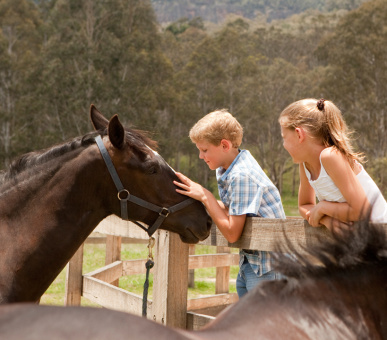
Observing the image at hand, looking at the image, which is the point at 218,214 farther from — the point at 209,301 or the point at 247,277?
the point at 209,301

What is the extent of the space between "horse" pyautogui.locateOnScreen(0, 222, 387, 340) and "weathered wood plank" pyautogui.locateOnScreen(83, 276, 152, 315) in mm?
2161

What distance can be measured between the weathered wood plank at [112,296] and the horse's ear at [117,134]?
119 cm

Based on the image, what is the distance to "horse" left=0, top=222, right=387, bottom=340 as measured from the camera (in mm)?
1077

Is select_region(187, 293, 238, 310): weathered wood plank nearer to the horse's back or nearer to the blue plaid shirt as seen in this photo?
the blue plaid shirt

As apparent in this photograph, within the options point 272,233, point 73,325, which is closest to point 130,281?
point 272,233

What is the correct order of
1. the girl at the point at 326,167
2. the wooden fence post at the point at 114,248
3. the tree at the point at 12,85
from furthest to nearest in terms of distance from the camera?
the tree at the point at 12,85 → the wooden fence post at the point at 114,248 → the girl at the point at 326,167

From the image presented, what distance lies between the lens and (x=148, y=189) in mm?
3111

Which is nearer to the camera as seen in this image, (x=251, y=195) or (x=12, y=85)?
(x=251, y=195)

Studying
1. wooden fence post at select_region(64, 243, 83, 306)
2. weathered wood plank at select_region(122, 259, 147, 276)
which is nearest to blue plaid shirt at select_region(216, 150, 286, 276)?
wooden fence post at select_region(64, 243, 83, 306)

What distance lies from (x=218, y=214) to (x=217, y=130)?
51 centimetres

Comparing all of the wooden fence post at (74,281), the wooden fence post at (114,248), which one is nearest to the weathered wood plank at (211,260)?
the wooden fence post at (114,248)

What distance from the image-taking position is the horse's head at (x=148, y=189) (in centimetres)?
307

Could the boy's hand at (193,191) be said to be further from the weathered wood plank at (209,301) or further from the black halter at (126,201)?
the weathered wood plank at (209,301)

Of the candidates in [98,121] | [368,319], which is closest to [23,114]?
[98,121]
